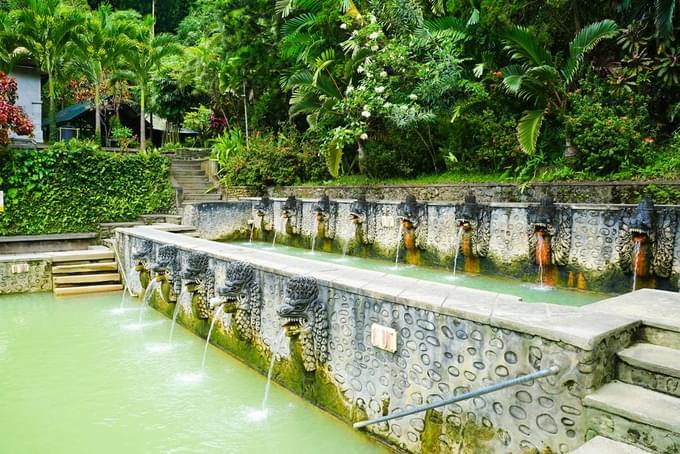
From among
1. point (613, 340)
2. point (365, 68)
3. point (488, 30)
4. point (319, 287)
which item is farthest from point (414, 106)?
point (613, 340)

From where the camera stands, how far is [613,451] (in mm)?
2281

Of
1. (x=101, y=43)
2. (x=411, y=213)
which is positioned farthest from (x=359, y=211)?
(x=101, y=43)

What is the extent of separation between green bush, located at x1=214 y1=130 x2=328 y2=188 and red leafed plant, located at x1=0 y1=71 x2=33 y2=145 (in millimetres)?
5330

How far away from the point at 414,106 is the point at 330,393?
26.6 feet

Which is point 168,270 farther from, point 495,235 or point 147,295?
point 495,235

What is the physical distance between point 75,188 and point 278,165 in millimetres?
5135

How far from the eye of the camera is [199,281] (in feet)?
19.9

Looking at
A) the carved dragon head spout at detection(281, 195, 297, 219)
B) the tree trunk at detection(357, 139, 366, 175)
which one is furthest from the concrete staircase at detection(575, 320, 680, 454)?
the tree trunk at detection(357, 139, 366, 175)

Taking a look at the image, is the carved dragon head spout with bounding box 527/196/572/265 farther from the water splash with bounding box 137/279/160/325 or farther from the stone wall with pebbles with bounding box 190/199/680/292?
the water splash with bounding box 137/279/160/325

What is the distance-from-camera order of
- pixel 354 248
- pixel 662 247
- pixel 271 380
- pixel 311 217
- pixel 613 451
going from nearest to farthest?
pixel 613 451, pixel 271 380, pixel 662 247, pixel 354 248, pixel 311 217

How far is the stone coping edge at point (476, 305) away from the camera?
2.59m

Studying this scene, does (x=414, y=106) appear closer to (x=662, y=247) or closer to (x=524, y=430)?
(x=662, y=247)

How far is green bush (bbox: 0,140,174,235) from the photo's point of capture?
1104 centimetres

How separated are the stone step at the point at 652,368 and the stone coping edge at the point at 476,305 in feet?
0.50
